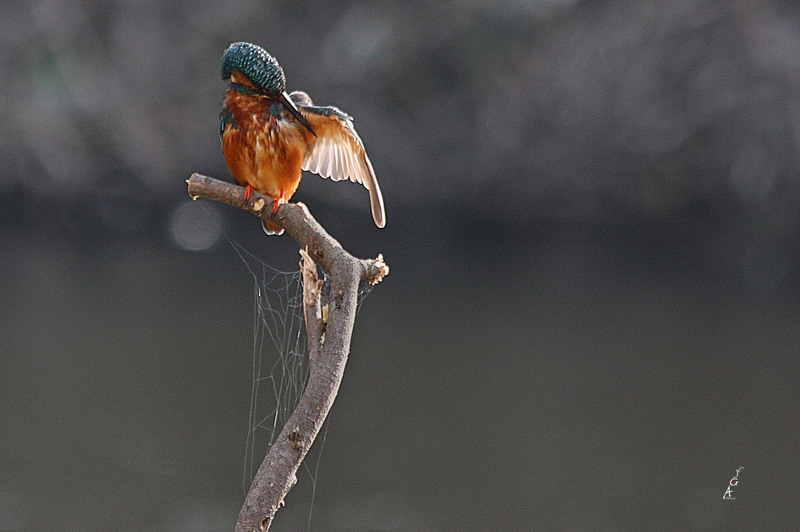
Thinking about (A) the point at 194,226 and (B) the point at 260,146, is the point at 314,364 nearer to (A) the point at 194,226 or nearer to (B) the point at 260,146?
(B) the point at 260,146

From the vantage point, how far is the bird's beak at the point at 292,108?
2.00m

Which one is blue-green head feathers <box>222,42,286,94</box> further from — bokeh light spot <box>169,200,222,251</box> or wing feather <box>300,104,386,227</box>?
bokeh light spot <box>169,200,222,251</box>

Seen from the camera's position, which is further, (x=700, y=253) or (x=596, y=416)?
(x=700, y=253)

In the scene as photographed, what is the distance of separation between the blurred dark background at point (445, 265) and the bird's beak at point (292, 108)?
314 centimetres

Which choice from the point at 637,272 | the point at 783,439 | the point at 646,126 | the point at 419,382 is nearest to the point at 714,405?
the point at 783,439

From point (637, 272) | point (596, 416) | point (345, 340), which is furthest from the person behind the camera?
point (637, 272)

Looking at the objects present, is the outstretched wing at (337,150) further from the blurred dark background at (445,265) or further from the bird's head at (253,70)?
the blurred dark background at (445,265)

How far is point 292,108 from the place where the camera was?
2.06 m

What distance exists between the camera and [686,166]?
38.3ft

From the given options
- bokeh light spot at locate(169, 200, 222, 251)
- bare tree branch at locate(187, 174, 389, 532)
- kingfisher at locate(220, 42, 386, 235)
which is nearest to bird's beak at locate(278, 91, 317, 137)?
kingfisher at locate(220, 42, 386, 235)

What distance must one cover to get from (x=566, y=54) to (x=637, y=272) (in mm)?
2829

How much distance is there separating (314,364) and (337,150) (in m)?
0.86

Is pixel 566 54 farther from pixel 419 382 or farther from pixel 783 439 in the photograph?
pixel 783 439

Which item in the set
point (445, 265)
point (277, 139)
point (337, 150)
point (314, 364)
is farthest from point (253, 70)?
point (445, 265)
